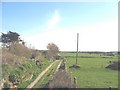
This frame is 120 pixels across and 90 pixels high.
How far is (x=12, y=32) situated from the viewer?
5616 centimetres

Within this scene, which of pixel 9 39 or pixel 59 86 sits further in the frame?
pixel 9 39

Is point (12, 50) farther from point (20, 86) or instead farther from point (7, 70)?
point (20, 86)

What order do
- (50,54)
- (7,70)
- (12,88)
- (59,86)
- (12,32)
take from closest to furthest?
(59,86) → (12,88) → (7,70) → (12,32) → (50,54)

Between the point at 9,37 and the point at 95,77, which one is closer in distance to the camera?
the point at 95,77

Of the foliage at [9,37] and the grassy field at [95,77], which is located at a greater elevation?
the foliage at [9,37]

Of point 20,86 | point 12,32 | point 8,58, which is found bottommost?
point 20,86

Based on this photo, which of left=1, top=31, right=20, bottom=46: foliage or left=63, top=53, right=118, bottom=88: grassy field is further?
left=1, top=31, right=20, bottom=46: foliage

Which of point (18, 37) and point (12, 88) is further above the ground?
point (18, 37)

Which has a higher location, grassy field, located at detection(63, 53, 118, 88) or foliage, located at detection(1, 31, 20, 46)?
foliage, located at detection(1, 31, 20, 46)

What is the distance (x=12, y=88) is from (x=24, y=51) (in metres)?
27.1

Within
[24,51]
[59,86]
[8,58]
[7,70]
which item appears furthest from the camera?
[24,51]

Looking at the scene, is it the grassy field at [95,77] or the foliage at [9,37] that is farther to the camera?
the foliage at [9,37]

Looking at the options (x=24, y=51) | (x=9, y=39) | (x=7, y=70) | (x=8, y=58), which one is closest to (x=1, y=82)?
(x=7, y=70)

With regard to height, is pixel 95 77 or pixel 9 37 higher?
pixel 9 37
